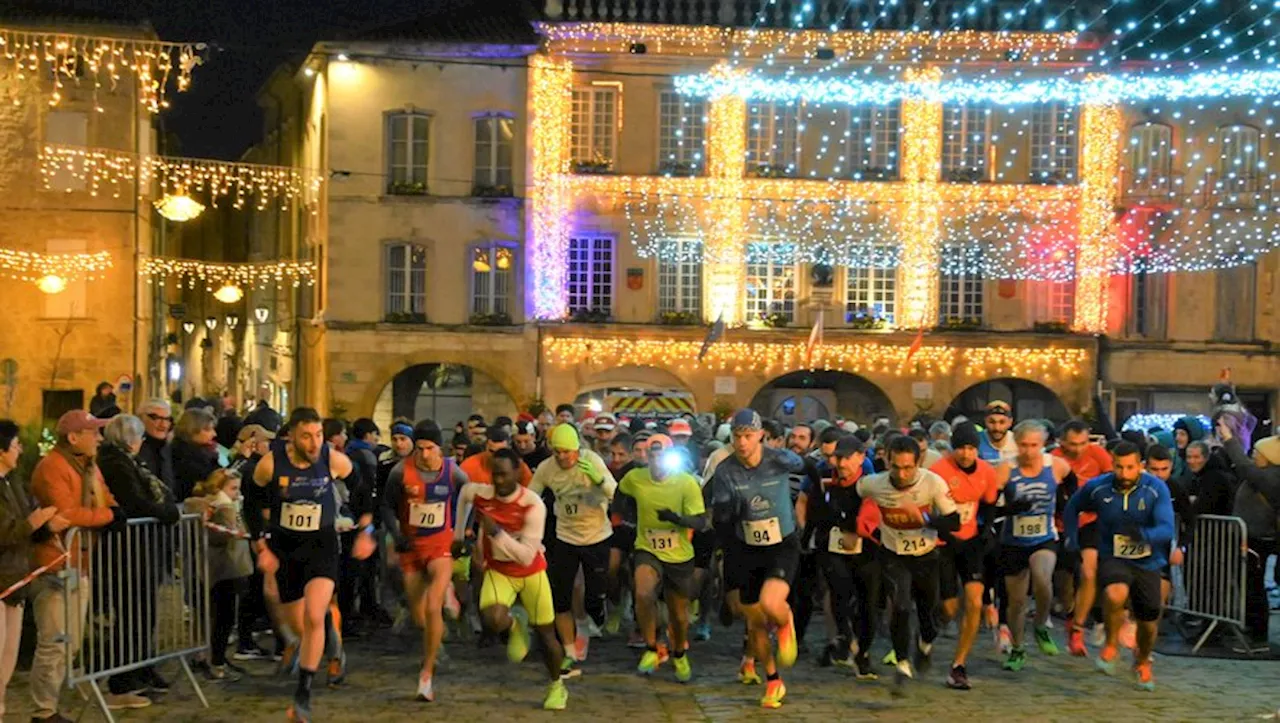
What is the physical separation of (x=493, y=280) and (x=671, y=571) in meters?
24.4

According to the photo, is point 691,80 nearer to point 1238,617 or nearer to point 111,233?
point 111,233

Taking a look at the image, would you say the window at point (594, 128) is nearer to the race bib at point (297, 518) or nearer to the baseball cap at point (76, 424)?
the race bib at point (297, 518)

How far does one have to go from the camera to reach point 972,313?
120ft

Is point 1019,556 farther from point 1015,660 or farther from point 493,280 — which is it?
point 493,280

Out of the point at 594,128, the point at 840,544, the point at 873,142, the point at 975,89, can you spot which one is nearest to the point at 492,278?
the point at 594,128

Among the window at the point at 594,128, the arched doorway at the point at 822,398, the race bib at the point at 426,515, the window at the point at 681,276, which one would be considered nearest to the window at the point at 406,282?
the window at the point at 594,128

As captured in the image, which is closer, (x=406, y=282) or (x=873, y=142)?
(x=406, y=282)

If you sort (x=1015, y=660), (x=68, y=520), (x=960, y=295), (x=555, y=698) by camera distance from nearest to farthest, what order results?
(x=68, y=520), (x=555, y=698), (x=1015, y=660), (x=960, y=295)

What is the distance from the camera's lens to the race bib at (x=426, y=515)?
11.0 metres

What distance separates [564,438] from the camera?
11484mm

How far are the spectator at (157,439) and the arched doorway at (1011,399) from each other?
28.0m

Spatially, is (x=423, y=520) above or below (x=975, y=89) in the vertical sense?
below

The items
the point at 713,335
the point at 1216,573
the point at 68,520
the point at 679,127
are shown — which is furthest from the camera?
the point at 679,127

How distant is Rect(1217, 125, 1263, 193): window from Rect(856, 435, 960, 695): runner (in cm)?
2851
